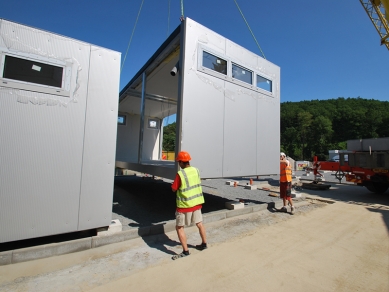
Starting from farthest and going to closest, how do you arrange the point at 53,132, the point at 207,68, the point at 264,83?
the point at 264,83 < the point at 207,68 < the point at 53,132

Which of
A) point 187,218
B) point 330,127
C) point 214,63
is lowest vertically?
point 187,218

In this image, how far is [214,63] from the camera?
4.81 meters

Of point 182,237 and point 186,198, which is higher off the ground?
point 186,198

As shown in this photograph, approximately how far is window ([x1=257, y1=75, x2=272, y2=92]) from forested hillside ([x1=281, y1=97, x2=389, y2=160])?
172ft

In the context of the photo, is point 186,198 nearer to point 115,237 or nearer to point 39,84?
point 115,237

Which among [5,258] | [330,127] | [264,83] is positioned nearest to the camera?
[5,258]

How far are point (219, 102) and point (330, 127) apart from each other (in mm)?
62594

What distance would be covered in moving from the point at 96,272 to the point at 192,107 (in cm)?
316

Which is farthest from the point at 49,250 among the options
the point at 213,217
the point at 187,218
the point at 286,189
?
the point at 286,189

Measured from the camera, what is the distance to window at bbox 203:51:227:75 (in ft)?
15.2

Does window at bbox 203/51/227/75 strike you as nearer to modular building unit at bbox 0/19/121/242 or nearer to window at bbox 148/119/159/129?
modular building unit at bbox 0/19/121/242

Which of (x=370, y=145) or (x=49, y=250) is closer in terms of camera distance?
(x=49, y=250)

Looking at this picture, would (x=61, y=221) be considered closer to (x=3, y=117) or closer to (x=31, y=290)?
(x=31, y=290)

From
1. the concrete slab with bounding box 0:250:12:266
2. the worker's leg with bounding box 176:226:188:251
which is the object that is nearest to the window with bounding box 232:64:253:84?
the worker's leg with bounding box 176:226:188:251
